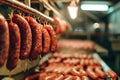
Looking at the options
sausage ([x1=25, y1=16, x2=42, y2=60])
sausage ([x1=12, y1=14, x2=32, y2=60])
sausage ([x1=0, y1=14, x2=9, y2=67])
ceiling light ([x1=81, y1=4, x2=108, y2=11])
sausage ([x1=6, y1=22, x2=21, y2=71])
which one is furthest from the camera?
ceiling light ([x1=81, y1=4, x2=108, y2=11])

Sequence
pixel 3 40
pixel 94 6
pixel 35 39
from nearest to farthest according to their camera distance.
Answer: pixel 3 40
pixel 35 39
pixel 94 6

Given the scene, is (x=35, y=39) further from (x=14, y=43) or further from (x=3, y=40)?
(x=3, y=40)

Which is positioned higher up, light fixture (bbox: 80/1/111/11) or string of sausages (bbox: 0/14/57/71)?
light fixture (bbox: 80/1/111/11)

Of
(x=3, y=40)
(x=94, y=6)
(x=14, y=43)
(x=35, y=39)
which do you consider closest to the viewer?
(x=3, y=40)

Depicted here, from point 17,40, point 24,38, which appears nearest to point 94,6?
point 24,38

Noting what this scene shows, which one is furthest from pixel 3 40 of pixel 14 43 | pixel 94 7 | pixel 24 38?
pixel 94 7

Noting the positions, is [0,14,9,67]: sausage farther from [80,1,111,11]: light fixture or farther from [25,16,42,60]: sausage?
[80,1,111,11]: light fixture

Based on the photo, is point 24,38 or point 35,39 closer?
point 24,38

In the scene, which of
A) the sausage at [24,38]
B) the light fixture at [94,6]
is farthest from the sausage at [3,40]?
the light fixture at [94,6]

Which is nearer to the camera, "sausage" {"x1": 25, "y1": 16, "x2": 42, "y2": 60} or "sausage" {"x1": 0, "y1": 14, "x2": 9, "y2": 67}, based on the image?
"sausage" {"x1": 0, "y1": 14, "x2": 9, "y2": 67}

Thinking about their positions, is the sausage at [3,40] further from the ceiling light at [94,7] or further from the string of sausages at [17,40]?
the ceiling light at [94,7]

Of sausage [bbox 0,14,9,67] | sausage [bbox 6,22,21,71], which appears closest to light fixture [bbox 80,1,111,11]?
sausage [bbox 6,22,21,71]

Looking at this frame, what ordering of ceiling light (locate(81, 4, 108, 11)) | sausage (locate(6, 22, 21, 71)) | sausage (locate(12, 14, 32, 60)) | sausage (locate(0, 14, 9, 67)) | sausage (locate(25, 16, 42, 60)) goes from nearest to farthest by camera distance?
sausage (locate(0, 14, 9, 67)) → sausage (locate(6, 22, 21, 71)) → sausage (locate(12, 14, 32, 60)) → sausage (locate(25, 16, 42, 60)) → ceiling light (locate(81, 4, 108, 11))

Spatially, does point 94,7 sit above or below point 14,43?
above
